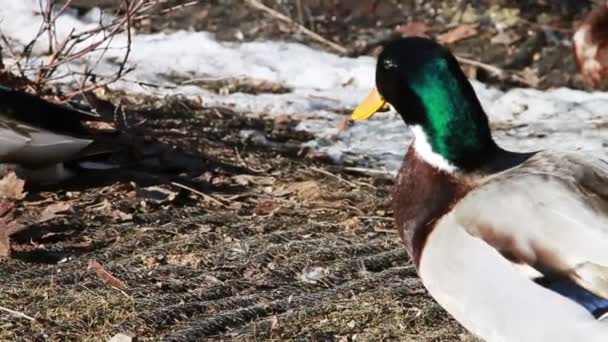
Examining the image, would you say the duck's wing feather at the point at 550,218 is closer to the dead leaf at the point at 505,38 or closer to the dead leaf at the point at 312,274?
the dead leaf at the point at 312,274

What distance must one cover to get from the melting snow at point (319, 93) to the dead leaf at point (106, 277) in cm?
221

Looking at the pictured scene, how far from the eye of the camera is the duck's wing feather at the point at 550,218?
312cm

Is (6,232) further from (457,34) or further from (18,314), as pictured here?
(457,34)

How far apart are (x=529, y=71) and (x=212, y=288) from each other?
4.50 metres

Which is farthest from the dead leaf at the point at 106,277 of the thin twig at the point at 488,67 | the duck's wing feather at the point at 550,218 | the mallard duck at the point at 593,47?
the mallard duck at the point at 593,47

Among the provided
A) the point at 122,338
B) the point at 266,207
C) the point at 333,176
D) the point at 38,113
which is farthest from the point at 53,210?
the point at 333,176

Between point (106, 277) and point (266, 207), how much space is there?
3.64 feet

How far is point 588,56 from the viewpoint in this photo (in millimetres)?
7922

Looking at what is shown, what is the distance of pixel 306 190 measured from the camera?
17.7 ft

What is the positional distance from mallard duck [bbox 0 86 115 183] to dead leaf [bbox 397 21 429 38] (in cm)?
380

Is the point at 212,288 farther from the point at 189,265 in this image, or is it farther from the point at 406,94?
A: the point at 406,94

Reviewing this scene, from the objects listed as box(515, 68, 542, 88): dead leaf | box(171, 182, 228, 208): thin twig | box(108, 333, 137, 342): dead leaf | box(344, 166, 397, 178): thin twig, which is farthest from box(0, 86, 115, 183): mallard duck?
box(515, 68, 542, 88): dead leaf

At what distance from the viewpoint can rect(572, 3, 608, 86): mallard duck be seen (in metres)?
7.84

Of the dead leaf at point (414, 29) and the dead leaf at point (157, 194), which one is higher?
the dead leaf at point (157, 194)
